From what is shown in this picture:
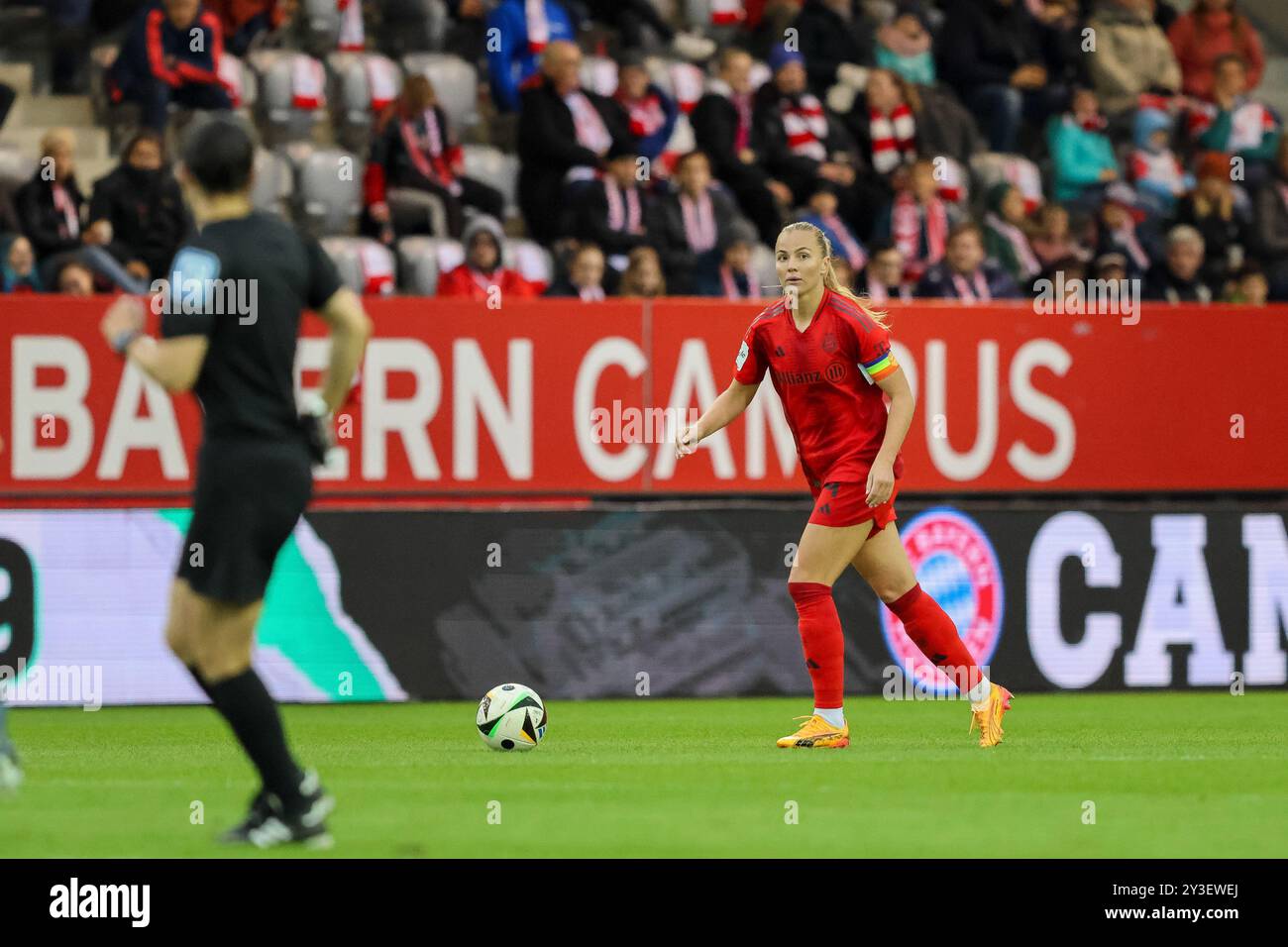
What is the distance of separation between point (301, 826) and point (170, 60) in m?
10.5

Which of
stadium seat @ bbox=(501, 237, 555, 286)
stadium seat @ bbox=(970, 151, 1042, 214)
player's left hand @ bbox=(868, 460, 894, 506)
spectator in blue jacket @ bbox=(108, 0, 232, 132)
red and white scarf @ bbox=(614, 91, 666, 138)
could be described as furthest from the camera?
stadium seat @ bbox=(970, 151, 1042, 214)

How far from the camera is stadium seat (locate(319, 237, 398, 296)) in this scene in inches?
595

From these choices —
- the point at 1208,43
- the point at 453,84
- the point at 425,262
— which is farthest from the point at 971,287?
the point at 1208,43

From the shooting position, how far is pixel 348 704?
12711 millimetres

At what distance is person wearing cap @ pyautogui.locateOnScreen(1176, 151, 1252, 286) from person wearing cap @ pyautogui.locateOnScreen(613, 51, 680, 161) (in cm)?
414

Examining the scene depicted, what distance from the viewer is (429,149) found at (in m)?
16.1

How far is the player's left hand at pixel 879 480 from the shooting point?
365 inches

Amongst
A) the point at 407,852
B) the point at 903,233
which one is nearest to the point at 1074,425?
the point at 903,233

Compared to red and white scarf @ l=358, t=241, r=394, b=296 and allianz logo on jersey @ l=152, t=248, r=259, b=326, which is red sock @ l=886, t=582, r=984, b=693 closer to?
allianz logo on jersey @ l=152, t=248, r=259, b=326

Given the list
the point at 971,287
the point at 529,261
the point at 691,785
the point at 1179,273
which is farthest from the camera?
the point at 1179,273

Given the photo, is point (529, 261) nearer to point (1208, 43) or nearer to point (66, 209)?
point (66, 209)

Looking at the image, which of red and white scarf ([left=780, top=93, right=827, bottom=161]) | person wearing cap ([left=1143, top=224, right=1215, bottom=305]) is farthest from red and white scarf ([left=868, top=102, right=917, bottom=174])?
person wearing cap ([left=1143, top=224, right=1215, bottom=305])

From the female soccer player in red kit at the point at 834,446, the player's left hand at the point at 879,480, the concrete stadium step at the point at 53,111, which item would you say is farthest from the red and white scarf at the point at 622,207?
the player's left hand at the point at 879,480
